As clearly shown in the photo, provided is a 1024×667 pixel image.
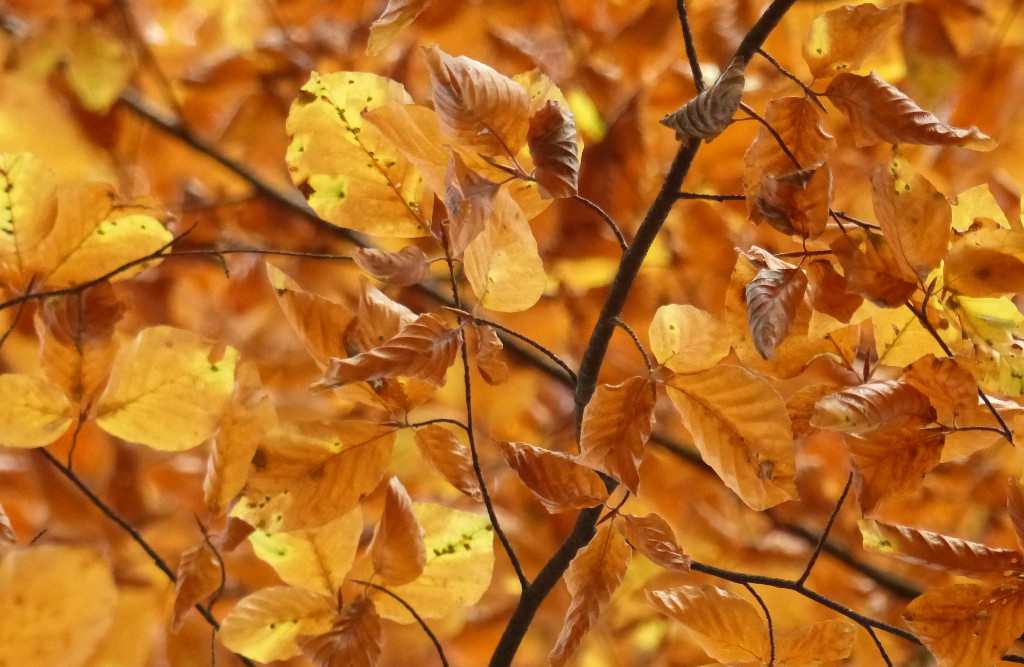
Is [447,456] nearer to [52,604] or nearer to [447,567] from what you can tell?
[447,567]

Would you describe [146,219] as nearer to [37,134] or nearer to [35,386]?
[35,386]

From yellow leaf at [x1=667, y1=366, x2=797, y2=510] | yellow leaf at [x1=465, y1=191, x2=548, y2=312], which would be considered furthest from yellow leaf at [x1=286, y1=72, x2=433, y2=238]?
yellow leaf at [x1=667, y1=366, x2=797, y2=510]

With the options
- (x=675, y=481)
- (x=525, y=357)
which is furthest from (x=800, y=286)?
(x=675, y=481)

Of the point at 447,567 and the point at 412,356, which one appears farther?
the point at 447,567

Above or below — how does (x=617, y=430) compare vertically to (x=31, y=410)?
above

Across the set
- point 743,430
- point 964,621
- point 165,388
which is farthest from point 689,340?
point 165,388

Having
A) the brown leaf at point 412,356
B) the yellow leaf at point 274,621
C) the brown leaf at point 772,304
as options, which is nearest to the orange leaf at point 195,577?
the yellow leaf at point 274,621

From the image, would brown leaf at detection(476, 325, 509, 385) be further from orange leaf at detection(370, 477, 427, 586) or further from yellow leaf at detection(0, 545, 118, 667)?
yellow leaf at detection(0, 545, 118, 667)
